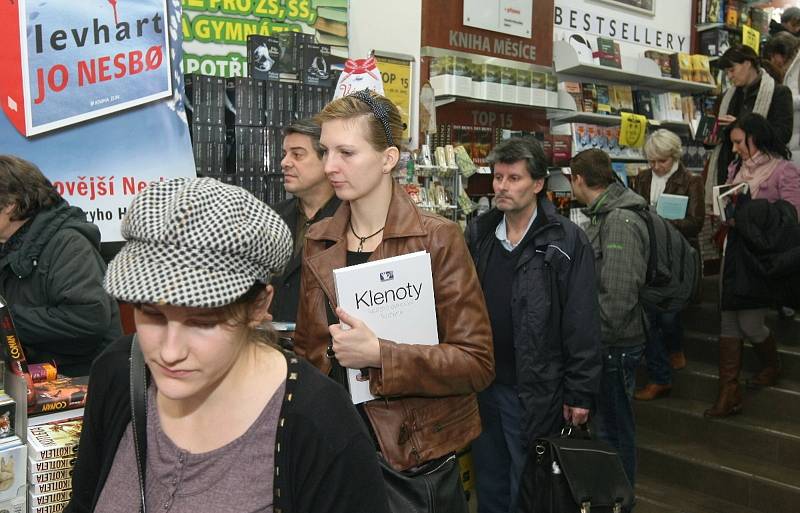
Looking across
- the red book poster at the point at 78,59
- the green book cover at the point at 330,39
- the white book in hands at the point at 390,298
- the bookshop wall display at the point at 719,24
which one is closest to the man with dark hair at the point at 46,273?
the red book poster at the point at 78,59

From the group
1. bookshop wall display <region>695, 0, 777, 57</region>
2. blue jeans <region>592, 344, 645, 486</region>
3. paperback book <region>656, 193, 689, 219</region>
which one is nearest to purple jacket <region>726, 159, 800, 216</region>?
paperback book <region>656, 193, 689, 219</region>

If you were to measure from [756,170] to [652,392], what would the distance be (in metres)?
1.75

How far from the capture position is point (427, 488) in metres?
1.92

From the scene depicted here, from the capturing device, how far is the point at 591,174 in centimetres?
385

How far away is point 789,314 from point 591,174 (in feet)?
9.11

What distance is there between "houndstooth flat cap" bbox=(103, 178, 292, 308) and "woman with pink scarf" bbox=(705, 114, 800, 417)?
4.33 metres

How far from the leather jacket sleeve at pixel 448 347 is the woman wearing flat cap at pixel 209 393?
0.60 m

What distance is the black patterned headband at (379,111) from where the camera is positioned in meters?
2.16

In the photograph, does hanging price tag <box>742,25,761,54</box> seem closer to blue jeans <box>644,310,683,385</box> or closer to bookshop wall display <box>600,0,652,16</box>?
bookshop wall display <box>600,0,652,16</box>

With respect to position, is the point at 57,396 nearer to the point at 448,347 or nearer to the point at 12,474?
the point at 12,474

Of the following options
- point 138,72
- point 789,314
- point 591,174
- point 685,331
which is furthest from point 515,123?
point 138,72

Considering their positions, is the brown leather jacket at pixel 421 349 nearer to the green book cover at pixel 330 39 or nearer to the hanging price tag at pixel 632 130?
the green book cover at pixel 330 39

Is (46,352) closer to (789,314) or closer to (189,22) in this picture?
(189,22)

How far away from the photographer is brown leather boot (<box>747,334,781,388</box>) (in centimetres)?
513
